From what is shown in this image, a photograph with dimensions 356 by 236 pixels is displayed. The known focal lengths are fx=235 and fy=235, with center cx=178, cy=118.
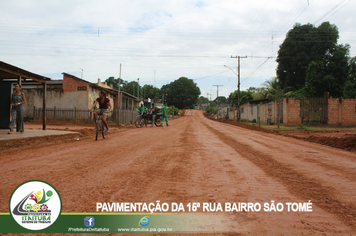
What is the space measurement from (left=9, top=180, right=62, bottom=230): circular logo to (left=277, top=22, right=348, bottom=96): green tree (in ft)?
97.3

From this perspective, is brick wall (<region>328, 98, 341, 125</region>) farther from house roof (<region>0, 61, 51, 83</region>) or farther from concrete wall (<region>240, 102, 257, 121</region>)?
house roof (<region>0, 61, 51, 83</region>)

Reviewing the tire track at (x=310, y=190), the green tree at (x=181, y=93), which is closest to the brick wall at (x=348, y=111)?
the tire track at (x=310, y=190)

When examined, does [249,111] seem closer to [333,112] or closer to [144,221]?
[333,112]

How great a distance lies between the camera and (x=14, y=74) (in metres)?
9.26

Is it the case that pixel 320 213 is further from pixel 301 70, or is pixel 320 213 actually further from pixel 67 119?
pixel 301 70

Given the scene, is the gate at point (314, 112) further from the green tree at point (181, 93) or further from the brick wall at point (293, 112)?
the green tree at point (181, 93)

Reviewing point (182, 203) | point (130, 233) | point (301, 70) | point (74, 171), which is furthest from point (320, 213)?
point (301, 70)

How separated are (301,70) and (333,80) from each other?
669 cm

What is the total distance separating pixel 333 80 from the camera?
27594 mm

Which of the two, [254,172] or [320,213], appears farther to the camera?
[254,172]

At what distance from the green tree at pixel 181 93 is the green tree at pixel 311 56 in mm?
44996

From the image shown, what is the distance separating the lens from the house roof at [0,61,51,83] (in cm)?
858

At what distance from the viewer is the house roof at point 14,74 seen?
858 cm

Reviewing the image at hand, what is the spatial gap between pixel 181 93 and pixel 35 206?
3066 inches
